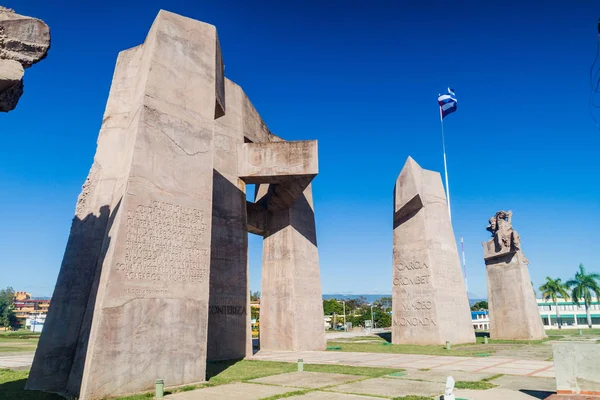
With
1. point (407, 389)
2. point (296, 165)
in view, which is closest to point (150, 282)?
point (407, 389)

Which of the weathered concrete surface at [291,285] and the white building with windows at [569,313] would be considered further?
the white building with windows at [569,313]

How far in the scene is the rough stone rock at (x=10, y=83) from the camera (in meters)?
4.30

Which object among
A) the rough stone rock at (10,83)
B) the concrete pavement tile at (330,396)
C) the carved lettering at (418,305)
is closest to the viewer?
the rough stone rock at (10,83)

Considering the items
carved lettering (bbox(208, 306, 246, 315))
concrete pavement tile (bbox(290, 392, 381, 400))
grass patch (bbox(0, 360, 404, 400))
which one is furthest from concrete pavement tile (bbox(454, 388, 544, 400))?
carved lettering (bbox(208, 306, 246, 315))

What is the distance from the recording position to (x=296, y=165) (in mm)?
16844

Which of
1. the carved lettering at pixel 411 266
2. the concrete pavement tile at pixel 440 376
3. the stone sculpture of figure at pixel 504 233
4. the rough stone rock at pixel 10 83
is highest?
the stone sculpture of figure at pixel 504 233

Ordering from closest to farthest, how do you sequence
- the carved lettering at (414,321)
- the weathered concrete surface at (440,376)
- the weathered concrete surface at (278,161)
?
the weathered concrete surface at (440,376) → the weathered concrete surface at (278,161) → the carved lettering at (414,321)

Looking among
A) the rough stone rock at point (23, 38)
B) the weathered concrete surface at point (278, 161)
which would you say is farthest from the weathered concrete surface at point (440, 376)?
the rough stone rock at point (23, 38)

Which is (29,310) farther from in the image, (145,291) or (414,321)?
(145,291)

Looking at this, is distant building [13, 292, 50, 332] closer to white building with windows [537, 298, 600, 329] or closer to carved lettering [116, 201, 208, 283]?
carved lettering [116, 201, 208, 283]

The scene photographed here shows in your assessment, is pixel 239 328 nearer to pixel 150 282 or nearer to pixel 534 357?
pixel 150 282

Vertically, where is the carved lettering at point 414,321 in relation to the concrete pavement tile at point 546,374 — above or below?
above

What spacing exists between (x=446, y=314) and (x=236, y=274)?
11.0 metres

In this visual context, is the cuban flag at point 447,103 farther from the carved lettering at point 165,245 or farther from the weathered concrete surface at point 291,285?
the carved lettering at point 165,245
